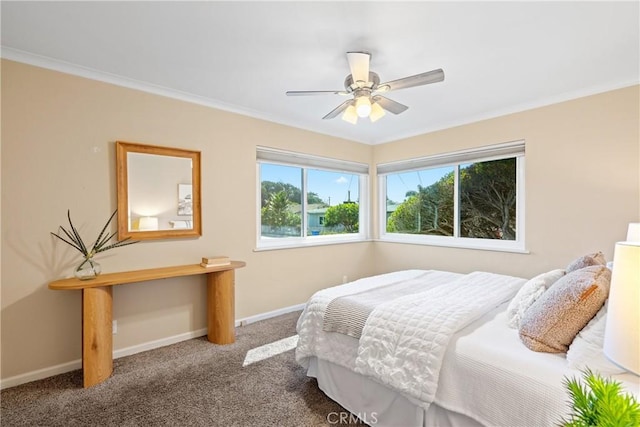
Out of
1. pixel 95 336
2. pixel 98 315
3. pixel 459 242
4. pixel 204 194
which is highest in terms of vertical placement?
pixel 204 194

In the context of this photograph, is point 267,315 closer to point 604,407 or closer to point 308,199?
point 308,199

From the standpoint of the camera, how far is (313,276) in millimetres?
4105

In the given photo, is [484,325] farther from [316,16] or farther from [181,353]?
[181,353]

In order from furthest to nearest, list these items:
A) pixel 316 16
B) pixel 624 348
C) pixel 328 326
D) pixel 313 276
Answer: pixel 313 276
pixel 328 326
pixel 316 16
pixel 624 348

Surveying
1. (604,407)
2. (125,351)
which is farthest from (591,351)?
(125,351)

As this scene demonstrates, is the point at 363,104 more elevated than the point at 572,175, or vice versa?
the point at 363,104

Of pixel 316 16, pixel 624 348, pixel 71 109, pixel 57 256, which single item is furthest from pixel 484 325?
pixel 71 109

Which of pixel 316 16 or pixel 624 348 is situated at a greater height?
pixel 316 16

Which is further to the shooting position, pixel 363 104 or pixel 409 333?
pixel 363 104

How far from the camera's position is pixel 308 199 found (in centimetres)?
422

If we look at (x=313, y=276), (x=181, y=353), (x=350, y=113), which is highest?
(x=350, y=113)

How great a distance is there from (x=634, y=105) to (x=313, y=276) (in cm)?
367

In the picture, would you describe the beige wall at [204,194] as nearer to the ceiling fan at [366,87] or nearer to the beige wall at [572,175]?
the beige wall at [572,175]

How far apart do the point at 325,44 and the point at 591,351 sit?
221 cm
